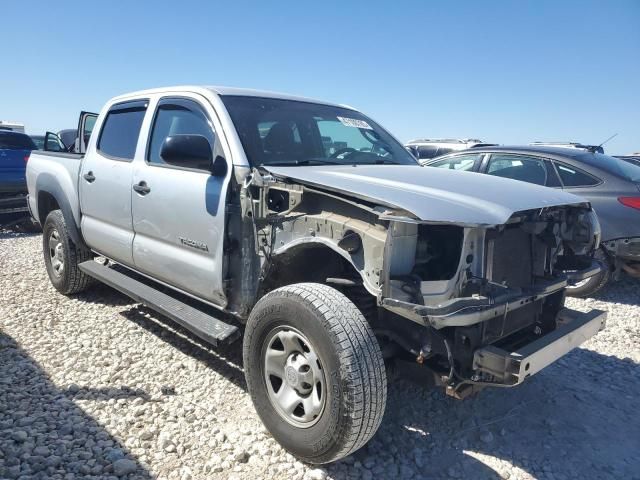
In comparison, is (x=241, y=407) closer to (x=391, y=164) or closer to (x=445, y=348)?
(x=445, y=348)

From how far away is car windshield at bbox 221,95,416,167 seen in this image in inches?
132

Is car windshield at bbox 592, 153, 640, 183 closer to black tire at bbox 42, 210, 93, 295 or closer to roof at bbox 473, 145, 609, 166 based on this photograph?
roof at bbox 473, 145, 609, 166

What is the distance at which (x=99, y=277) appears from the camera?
4500mm

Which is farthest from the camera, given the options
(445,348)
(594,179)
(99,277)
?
(594,179)

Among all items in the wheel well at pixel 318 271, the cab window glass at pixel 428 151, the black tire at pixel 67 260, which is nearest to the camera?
the wheel well at pixel 318 271

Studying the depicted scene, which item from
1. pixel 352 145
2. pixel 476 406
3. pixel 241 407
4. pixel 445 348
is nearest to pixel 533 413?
pixel 476 406

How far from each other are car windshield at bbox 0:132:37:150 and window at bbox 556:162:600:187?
9425 millimetres

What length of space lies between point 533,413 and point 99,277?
368 cm

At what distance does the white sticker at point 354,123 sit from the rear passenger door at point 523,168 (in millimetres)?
2596

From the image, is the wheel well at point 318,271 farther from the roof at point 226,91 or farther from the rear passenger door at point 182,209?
the roof at point 226,91

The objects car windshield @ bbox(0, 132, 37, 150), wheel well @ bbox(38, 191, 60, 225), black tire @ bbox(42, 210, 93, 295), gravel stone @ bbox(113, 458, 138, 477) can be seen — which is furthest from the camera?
car windshield @ bbox(0, 132, 37, 150)

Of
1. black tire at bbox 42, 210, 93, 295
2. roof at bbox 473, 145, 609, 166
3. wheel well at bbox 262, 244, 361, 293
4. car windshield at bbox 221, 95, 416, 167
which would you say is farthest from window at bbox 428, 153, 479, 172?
black tire at bbox 42, 210, 93, 295

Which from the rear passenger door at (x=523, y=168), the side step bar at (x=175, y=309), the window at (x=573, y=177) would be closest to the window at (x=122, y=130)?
the side step bar at (x=175, y=309)

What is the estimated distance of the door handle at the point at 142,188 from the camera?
12.4 feet
